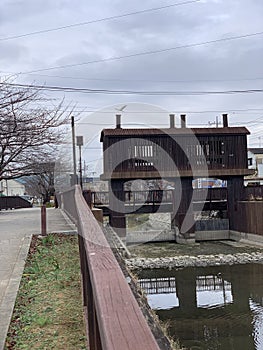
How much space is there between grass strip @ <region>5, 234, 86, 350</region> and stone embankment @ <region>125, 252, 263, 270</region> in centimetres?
1175

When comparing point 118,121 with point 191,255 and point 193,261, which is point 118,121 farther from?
point 193,261

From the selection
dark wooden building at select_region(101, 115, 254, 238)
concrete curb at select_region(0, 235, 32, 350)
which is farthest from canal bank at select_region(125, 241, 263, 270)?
concrete curb at select_region(0, 235, 32, 350)

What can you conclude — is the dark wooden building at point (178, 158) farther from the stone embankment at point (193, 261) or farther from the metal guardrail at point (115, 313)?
the metal guardrail at point (115, 313)

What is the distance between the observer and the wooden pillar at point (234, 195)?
25.4 meters

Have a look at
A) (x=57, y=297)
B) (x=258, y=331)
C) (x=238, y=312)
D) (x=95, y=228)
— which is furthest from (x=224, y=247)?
(x=95, y=228)

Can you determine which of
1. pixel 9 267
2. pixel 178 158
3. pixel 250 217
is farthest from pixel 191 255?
pixel 9 267

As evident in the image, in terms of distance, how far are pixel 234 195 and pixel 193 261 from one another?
789cm

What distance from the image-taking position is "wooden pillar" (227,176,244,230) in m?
25.4

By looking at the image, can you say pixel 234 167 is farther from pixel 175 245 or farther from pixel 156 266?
pixel 156 266

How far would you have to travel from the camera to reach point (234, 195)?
25.7m

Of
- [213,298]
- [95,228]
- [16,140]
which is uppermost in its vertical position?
[16,140]

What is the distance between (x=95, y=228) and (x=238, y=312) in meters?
9.86

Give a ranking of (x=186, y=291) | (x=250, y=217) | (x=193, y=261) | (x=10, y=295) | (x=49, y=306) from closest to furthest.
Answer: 1. (x=49, y=306)
2. (x=10, y=295)
3. (x=186, y=291)
4. (x=193, y=261)
5. (x=250, y=217)

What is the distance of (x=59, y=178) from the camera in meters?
35.6
